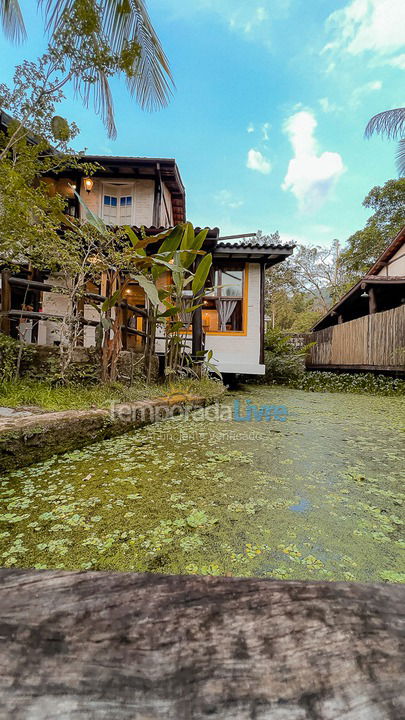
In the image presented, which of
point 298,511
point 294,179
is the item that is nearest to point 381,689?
point 298,511

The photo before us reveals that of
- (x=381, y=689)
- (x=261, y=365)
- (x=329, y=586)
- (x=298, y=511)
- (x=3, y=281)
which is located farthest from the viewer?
(x=261, y=365)

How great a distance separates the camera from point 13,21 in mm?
3779

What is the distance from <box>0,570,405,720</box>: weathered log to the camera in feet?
0.85

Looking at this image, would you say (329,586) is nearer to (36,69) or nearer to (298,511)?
(298,511)

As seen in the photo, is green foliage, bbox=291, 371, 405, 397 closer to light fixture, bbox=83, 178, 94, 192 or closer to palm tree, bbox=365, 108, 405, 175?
palm tree, bbox=365, 108, 405, 175

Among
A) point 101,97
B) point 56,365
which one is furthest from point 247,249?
point 56,365

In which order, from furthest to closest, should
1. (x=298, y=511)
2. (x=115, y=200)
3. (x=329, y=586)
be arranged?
1. (x=115, y=200)
2. (x=298, y=511)
3. (x=329, y=586)

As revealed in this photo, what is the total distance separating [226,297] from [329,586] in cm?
630

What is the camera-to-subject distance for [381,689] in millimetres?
271

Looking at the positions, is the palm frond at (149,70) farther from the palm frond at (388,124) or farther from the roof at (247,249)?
the palm frond at (388,124)

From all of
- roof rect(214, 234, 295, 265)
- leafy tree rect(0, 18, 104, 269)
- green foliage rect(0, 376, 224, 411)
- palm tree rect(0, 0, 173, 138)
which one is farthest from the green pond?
roof rect(214, 234, 295, 265)

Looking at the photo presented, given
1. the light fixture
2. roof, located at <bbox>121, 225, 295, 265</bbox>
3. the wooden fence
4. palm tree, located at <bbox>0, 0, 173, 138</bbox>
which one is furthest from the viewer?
the light fixture

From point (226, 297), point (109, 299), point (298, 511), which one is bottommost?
point (298, 511)

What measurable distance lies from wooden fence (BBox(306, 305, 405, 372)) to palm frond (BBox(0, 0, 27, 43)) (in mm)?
7723
